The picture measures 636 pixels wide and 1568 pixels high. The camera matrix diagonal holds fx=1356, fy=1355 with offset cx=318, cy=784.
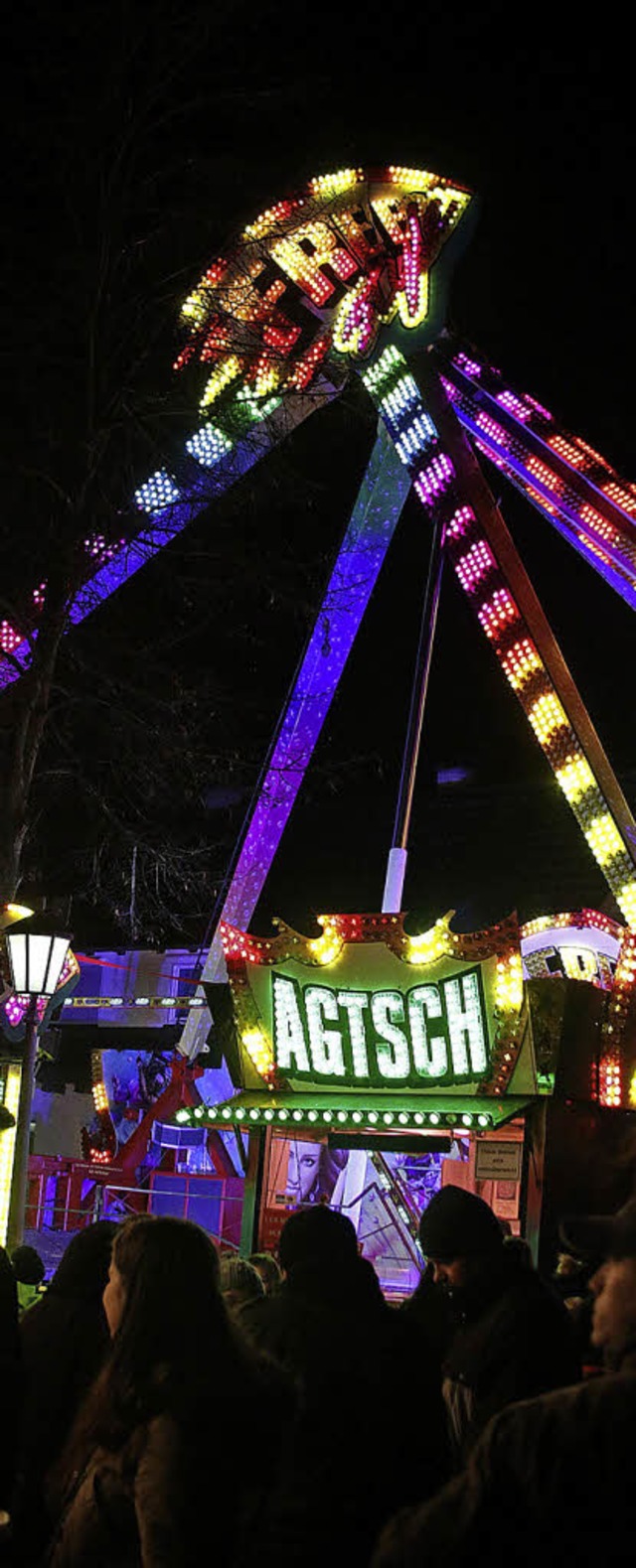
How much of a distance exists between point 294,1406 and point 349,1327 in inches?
20.7

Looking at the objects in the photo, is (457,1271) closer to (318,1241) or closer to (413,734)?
(318,1241)

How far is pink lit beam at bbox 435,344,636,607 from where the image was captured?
40.9ft

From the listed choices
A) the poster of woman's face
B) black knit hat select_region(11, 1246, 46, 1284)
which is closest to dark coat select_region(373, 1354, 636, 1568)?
black knit hat select_region(11, 1246, 46, 1284)

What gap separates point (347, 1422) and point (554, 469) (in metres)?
11.3

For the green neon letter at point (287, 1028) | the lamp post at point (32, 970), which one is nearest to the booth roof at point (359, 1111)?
the green neon letter at point (287, 1028)

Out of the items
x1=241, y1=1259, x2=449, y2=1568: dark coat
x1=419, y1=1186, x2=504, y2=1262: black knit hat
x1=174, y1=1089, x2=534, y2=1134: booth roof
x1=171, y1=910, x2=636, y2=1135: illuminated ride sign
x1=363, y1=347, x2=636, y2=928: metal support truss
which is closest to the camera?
x1=241, y1=1259, x2=449, y2=1568: dark coat

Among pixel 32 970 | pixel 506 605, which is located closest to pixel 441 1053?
pixel 506 605

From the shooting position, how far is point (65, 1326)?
464 centimetres

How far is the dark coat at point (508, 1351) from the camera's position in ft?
14.2

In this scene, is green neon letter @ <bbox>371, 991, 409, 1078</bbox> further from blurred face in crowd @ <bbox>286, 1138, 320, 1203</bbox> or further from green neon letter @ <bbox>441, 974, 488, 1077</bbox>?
blurred face in crowd @ <bbox>286, 1138, 320, 1203</bbox>

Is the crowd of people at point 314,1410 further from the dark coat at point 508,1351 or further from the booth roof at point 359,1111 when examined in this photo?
the booth roof at point 359,1111

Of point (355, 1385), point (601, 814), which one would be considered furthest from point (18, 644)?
point (355, 1385)

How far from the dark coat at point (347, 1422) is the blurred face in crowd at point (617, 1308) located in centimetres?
132

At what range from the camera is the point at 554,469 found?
13.4 meters
